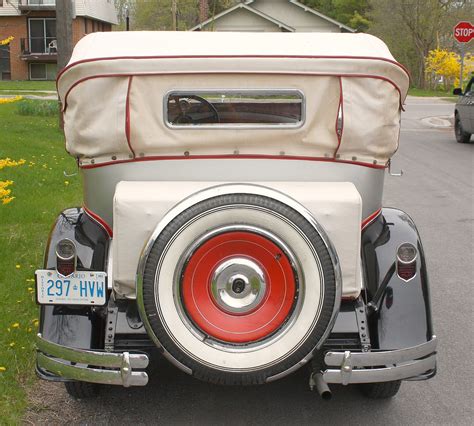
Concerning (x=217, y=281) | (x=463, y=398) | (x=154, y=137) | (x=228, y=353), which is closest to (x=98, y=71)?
(x=154, y=137)

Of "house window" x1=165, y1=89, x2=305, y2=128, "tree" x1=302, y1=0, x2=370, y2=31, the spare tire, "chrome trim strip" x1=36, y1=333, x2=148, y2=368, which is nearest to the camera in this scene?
the spare tire

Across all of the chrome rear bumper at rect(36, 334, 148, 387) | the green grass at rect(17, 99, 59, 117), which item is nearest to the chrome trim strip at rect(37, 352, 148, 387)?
the chrome rear bumper at rect(36, 334, 148, 387)

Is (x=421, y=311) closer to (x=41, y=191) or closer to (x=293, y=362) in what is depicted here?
(x=293, y=362)

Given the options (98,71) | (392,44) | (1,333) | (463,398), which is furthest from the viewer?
(392,44)

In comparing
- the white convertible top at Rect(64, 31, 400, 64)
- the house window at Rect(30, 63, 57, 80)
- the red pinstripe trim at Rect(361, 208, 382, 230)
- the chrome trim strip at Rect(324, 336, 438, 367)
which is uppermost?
the white convertible top at Rect(64, 31, 400, 64)

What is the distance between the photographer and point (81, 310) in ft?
12.9

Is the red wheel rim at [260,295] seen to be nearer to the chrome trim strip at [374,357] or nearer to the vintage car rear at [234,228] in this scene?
the vintage car rear at [234,228]

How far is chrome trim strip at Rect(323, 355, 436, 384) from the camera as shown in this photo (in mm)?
3658

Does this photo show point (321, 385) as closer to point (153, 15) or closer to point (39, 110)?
point (39, 110)

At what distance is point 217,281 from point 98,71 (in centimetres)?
126

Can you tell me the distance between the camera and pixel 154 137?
4074mm

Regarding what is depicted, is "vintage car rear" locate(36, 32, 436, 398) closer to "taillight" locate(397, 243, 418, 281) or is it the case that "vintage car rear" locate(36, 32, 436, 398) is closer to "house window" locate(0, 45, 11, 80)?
"taillight" locate(397, 243, 418, 281)

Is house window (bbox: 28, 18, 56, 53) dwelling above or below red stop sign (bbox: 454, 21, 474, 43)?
below

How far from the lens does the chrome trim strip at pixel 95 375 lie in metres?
3.64
